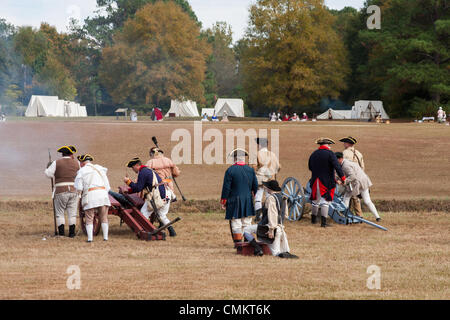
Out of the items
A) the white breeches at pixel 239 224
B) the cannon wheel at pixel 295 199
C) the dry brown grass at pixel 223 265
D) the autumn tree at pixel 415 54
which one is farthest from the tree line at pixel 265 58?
the white breeches at pixel 239 224

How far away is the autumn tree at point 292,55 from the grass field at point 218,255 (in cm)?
3473

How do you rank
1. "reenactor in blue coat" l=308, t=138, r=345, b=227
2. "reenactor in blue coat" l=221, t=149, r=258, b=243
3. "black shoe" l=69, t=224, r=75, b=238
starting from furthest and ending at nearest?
1. "reenactor in blue coat" l=308, t=138, r=345, b=227
2. "black shoe" l=69, t=224, r=75, b=238
3. "reenactor in blue coat" l=221, t=149, r=258, b=243

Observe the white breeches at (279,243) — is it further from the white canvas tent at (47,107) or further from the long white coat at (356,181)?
the white canvas tent at (47,107)

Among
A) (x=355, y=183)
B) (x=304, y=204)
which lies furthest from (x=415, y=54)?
(x=304, y=204)

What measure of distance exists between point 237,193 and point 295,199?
3.73m

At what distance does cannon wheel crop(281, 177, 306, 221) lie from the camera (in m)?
12.7

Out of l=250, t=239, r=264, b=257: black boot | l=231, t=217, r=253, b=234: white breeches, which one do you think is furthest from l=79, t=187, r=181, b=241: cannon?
l=250, t=239, r=264, b=257: black boot

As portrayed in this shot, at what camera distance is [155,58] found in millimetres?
49969

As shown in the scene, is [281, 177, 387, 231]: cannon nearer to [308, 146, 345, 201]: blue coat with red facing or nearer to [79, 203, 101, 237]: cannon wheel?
[308, 146, 345, 201]: blue coat with red facing

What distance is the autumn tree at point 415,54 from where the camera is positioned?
43.4 m

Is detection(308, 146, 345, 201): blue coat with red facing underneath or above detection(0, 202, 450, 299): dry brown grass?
above

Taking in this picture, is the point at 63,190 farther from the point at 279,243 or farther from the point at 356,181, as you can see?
the point at 356,181

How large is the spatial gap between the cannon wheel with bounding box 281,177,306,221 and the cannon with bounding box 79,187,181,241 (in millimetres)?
3194

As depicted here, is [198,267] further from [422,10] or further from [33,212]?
[422,10]
